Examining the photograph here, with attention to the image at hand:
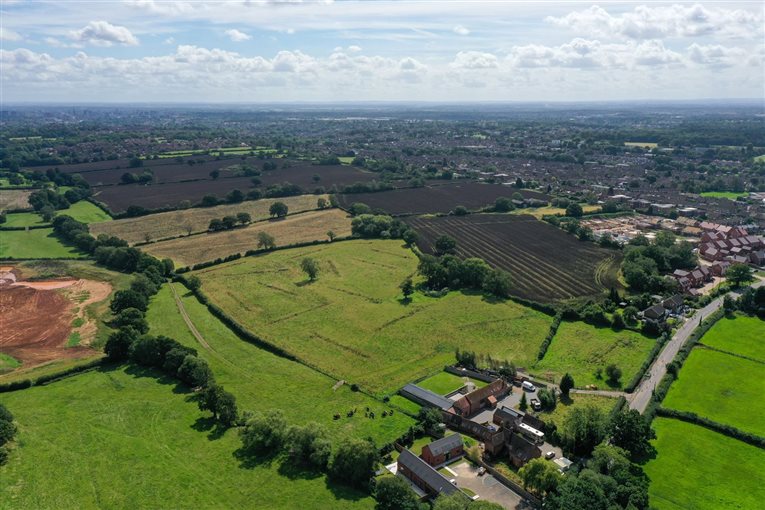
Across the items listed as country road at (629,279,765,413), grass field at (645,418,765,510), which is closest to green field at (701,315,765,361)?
country road at (629,279,765,413)

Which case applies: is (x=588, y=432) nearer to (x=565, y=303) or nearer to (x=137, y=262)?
(x=565, y=303)

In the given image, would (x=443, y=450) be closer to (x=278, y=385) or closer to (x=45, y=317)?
(x=278, y=385)

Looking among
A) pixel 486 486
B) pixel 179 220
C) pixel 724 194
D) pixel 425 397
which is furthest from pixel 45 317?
pixel 724 194

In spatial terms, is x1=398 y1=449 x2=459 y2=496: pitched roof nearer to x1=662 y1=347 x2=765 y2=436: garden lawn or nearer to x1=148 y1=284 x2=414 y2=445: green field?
x1=148 y1=284 x2=414 y2=445: green field

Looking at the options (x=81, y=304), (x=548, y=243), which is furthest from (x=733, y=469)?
(x=81, y=304)

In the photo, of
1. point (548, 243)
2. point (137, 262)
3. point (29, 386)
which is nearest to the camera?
point (29, 386)
